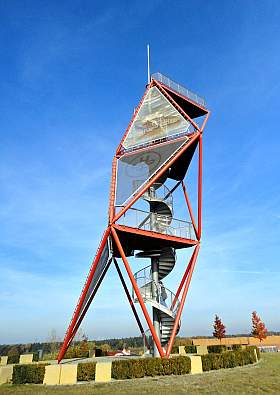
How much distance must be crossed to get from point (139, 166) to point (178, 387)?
1390cm

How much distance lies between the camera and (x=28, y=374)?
1667 cm

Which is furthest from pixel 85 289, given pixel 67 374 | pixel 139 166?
pixel 139 166

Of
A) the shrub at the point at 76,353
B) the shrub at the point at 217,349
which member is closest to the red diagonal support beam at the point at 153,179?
the shrub at the point at 217,349

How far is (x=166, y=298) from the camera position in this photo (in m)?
22.6

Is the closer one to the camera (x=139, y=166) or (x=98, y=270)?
(x=98, y=270)

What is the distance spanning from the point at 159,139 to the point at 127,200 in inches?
233

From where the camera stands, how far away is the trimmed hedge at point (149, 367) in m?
16.8

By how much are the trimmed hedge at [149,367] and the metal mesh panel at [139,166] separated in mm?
9052

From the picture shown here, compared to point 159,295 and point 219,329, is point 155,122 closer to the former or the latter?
point 159,295

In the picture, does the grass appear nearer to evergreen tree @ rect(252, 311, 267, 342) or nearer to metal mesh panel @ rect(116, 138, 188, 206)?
metal mesh panel @ rect(116, 138, 188, 206)

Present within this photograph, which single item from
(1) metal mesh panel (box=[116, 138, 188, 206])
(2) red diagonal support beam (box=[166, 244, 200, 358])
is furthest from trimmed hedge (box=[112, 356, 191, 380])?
(1) metal mesh panel (box=[116, 138, 188, 206])

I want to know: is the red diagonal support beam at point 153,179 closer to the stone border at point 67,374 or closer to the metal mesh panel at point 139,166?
the metal mesh panel at point 139,166

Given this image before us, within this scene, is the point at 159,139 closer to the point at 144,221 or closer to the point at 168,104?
the point at 168,104

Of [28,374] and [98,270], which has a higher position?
[98,270]
